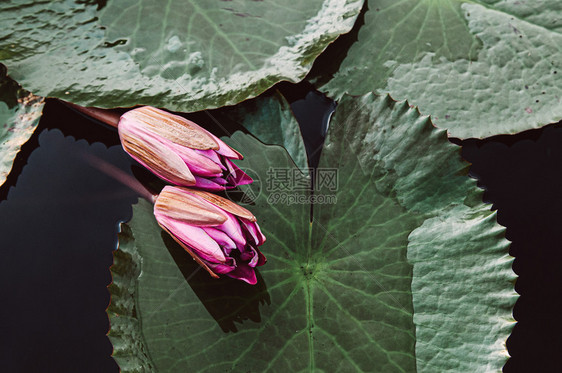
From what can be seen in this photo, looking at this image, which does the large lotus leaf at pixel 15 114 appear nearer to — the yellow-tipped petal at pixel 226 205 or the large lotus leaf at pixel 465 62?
the yellow-tipped petal at pixel 226 205

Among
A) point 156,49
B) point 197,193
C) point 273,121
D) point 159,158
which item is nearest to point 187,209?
point 197,193

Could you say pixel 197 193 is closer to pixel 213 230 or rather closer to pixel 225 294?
pixel 213 230

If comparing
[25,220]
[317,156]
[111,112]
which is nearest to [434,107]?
[317,156]

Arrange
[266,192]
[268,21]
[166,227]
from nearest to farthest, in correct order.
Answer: [166,227]
[266,192]
[268,21]

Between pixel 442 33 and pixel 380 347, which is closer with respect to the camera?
pixel 380 347

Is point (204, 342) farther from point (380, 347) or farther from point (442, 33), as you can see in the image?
point (442, 33)

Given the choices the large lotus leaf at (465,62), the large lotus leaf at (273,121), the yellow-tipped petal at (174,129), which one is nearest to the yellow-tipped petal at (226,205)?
the yellow-tipped petal at (174,129)
